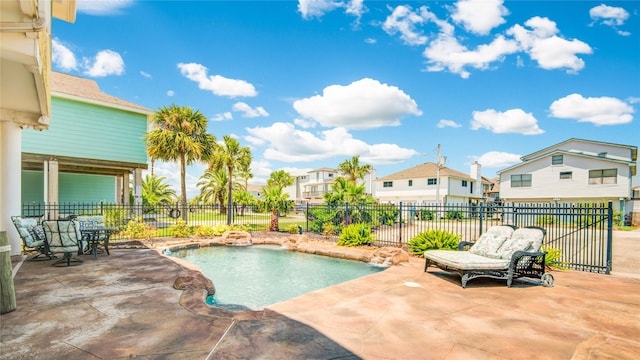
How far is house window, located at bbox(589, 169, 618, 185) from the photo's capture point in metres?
26.9

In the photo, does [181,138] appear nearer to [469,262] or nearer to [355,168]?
[469,262]

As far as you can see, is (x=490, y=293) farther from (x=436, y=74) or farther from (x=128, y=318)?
(x=436, y=74)

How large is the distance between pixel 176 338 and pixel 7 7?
4049mm

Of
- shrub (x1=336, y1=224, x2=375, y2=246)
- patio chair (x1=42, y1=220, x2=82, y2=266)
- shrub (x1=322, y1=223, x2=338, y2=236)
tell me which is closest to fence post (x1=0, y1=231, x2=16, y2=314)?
patio chair (x1=42, y1=220, x2=82, y2=266)

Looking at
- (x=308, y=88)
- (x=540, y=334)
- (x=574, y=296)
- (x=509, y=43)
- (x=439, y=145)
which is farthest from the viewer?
(x=439, y=145)

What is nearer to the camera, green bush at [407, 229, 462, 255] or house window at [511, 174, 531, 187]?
green bush at [407, 229, 462, 255]

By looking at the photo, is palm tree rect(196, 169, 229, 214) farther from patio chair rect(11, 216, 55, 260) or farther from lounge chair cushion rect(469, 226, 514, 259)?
lounge chair cushion rect(469, 226, 514, 259)

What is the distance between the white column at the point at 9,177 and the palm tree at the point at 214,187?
24600 millimetres

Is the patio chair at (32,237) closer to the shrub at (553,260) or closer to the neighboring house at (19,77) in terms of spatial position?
the neighboring house at (19,77)

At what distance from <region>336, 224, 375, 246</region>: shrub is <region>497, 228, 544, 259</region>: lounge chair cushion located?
5.40 metres

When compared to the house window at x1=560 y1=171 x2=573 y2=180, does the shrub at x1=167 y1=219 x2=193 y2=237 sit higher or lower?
lower

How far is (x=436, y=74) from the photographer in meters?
18.3

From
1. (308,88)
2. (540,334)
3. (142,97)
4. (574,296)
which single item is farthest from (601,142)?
(142,97)

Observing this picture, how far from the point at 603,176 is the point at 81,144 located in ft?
129
